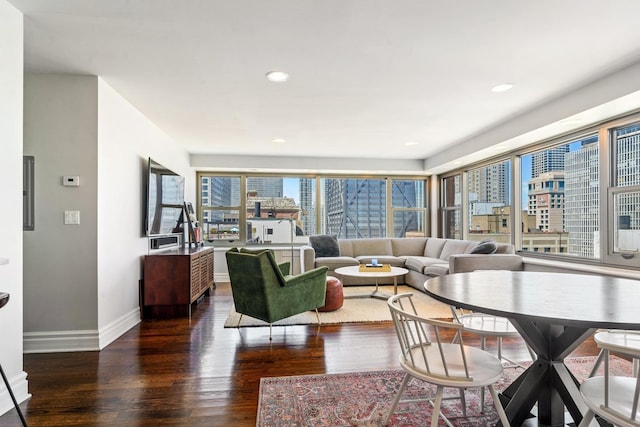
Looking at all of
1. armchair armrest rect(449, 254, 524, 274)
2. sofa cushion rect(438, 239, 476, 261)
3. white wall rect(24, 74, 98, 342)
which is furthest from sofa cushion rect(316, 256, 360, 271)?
white wall rect(24, 74, 98, 342)

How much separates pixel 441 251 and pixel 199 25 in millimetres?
5331

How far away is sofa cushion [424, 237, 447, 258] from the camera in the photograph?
21.0 ft

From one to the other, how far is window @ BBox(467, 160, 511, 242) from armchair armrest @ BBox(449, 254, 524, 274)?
79cm

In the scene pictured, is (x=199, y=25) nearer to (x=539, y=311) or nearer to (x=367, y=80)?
(x=367, y=80)

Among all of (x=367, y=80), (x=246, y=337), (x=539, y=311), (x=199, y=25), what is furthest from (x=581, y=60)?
(x=246, y=337)

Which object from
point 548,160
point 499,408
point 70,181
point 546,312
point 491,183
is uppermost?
point 548,160

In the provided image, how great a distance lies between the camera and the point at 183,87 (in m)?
3.32

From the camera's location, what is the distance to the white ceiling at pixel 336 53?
2125 mm

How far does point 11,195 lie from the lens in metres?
2.12

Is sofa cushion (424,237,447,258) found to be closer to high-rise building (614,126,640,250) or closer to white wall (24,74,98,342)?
high-rise building (614,126,640,250)

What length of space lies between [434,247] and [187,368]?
501 centimetres

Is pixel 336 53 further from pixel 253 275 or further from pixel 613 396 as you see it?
pixel 613 396

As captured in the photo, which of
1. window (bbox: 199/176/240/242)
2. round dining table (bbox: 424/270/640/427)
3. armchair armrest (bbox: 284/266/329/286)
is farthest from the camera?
window (bbox: 199/176/240/242)

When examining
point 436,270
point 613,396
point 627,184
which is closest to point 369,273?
point 436,270
